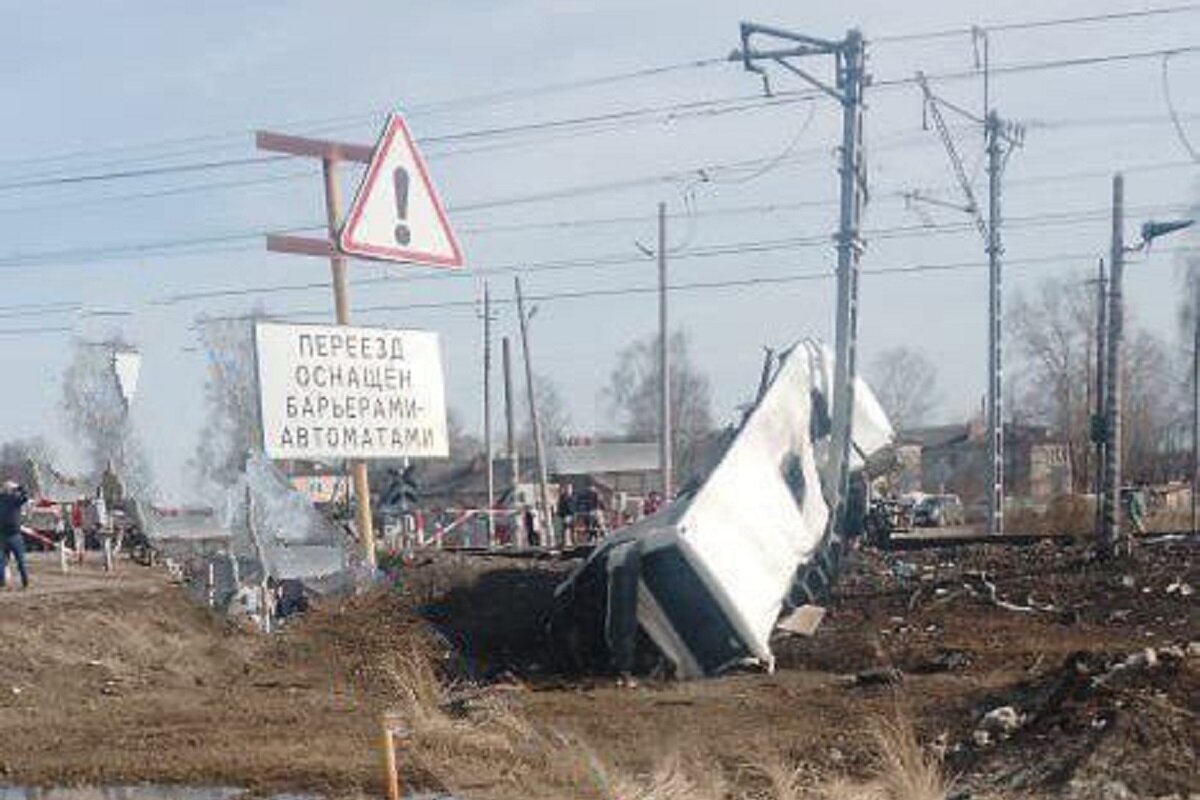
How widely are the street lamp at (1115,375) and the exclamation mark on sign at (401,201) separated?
37.6 feet

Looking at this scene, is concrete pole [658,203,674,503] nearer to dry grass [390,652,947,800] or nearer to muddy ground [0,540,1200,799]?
muddy ground [0,540,1200,799]

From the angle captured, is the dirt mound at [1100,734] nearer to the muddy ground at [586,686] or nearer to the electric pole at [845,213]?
the muddy ground at [586,686]

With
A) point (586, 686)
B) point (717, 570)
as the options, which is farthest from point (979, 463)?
point (586, 686)

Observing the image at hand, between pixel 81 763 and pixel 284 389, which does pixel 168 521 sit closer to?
pixel 284 389

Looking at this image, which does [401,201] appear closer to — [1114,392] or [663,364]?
[1114,392]

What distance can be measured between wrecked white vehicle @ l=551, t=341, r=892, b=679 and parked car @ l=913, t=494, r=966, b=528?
111 ft

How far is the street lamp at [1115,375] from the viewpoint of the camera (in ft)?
77.6

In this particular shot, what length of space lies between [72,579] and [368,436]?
843 cm

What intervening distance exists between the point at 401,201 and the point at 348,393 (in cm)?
447

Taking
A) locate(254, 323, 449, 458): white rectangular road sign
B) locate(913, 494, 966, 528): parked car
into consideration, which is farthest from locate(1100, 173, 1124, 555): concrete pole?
locate(913, 494, 966, 528): parked car

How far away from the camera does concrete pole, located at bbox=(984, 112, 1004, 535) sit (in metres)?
36.4

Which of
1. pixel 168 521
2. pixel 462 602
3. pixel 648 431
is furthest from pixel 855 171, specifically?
pixel 648 431

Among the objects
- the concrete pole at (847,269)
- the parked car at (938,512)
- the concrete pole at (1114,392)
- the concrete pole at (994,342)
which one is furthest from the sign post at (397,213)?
the parked car at (938,512)

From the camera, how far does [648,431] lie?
11900 cm
